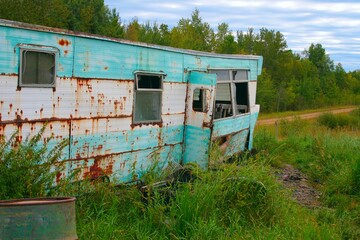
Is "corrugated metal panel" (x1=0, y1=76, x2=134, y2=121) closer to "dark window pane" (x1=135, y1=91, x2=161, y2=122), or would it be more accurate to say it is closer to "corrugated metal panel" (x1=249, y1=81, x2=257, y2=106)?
"dark window pane" (x1=135, y1=91, x2=161, y2=122)

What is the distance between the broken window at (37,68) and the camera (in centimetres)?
569

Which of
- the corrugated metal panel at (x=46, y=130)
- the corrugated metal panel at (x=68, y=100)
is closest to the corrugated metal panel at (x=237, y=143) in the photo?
the corrugated metal panel at (x=68, y=100)

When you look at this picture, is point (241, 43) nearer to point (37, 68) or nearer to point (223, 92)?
point (223, 92)

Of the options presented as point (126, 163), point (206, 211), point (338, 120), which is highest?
point (126, 163)

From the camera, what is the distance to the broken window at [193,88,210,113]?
333 inches

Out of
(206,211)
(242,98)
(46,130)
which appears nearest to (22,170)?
(46,130)

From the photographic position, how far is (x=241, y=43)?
51375 millimetres

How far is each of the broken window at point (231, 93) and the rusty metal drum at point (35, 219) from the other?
5882 mm

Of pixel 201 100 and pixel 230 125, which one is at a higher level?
pixel 201 100

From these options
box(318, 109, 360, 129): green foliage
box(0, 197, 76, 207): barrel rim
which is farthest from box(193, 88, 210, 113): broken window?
box(318, 109, 360, 129): green foliage

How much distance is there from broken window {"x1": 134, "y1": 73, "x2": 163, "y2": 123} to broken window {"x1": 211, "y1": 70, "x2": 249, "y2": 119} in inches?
73.0

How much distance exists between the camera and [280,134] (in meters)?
19.3

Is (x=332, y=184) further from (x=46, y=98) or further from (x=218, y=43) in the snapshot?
(x=218, y=43)

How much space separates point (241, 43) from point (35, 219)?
1927 inches
